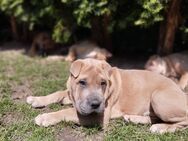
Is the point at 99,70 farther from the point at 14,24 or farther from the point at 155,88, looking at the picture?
the point at 14,24

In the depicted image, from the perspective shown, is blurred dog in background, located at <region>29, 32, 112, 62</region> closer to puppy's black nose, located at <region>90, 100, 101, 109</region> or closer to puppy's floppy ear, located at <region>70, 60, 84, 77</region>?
puppy's floppy ear, located at <region>70, 60, 84, 77</region>

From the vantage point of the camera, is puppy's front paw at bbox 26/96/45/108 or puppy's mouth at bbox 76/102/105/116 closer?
puppy's mouth at bbox 76/102/105/116

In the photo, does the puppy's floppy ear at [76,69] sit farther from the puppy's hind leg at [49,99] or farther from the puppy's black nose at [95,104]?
the puppy's hind leg at [49,99]

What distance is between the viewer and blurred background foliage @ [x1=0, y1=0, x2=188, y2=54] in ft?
25.6

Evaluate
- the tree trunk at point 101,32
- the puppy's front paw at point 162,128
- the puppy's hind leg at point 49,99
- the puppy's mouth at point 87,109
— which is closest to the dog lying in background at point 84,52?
the tree trunk at point 101,32

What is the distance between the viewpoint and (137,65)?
28.9 feet

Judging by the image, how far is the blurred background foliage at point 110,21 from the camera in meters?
7.81

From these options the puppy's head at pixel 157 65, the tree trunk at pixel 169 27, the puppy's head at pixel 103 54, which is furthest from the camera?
the puppy's head at pixel 103 54

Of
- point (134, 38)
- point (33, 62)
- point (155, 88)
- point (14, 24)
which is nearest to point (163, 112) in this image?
point (155, 88)

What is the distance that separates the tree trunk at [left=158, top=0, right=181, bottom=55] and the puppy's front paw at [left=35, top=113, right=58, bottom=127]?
3528mm

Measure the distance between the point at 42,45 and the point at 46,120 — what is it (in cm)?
471

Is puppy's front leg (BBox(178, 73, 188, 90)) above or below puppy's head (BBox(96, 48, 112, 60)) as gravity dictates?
below

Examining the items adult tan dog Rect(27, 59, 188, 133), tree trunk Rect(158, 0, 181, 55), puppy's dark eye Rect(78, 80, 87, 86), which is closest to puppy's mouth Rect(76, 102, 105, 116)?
adult tan dog Rect(27, 59, 188, 133)

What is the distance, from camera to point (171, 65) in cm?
805
